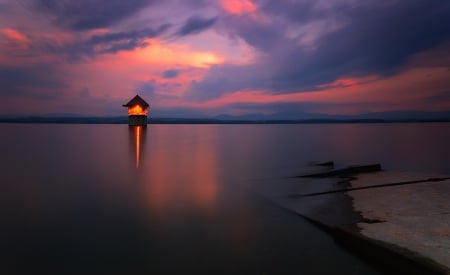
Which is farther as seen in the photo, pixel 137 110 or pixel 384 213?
pixel 137 110

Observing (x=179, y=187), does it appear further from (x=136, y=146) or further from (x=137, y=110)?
(x=137, y=110)

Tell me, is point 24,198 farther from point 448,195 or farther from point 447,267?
point 448,195

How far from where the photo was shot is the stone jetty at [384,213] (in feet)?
24.1

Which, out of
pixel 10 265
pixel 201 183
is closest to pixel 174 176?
pixel 201 183

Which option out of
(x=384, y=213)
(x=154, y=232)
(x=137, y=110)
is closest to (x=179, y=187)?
(x=154, y=232)

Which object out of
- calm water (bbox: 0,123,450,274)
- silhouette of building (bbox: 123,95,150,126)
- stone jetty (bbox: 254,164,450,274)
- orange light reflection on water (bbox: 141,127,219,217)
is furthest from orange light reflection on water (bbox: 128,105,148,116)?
stone jetty (bbox: 254,164,450,274)

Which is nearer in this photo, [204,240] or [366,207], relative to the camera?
[204,240]

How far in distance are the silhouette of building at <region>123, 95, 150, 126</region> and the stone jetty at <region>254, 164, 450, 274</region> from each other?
7089 cm

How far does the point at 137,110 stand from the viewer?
8825 centimetres

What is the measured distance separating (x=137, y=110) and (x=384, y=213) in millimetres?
83646

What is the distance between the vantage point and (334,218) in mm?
11070

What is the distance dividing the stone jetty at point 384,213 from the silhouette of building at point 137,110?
233ft

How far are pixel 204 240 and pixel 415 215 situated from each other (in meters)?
6.74

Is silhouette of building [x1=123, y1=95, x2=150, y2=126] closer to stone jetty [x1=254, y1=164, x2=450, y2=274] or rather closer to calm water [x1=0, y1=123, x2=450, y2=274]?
calm water [x1=0, y1=123, x2=450, y2=274]
